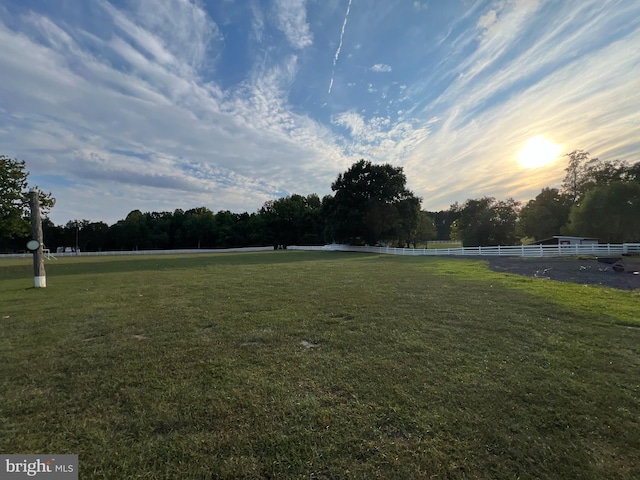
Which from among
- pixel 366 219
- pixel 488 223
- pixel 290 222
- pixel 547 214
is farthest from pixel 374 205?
pixel 290 222

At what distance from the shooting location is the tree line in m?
30.3

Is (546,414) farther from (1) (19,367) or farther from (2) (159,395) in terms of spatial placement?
(1) (19,367)

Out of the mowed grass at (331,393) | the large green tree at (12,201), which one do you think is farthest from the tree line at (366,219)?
the mowed grass at (331,393)

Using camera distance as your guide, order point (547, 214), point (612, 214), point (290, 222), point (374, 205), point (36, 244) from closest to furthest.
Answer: point (36, 244), point (612, 214), point (374, 205), point (547, 214), point (290, 222)

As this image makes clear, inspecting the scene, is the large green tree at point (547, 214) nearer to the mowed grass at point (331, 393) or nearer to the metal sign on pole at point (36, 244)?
the mowed grass at point (331, 393)

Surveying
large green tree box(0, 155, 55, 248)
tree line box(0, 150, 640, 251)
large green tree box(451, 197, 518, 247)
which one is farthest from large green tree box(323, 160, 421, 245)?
large green tree box(0, 155, 55, 248)

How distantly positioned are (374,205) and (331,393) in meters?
34.0

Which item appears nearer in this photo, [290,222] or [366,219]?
[366,219]

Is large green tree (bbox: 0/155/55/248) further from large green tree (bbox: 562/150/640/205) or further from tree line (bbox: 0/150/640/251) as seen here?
large green tree (bbox: 562/150/640/205)

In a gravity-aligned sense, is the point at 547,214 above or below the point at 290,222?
below

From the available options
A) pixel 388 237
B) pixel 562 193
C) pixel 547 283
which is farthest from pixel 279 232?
pixel 547 283

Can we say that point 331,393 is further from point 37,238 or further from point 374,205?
point 374,205

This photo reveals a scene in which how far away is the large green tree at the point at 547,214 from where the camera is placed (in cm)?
4122

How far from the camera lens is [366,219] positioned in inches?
1441
